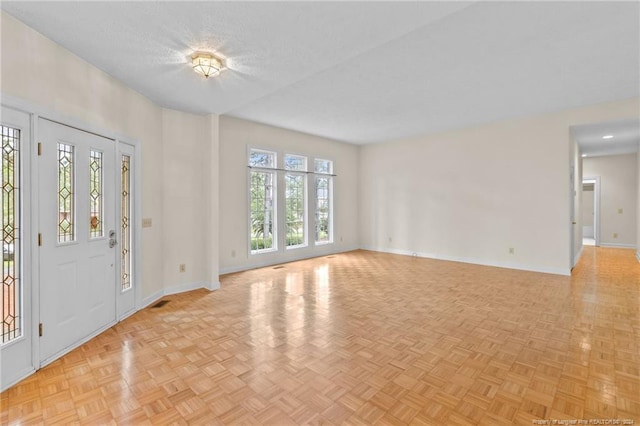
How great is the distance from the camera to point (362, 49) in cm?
267

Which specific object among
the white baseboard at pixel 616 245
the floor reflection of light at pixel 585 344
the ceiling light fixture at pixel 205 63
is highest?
the ceiling light fixture at pixel 205 63

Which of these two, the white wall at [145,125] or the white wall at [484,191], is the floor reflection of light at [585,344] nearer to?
the white wall at [484,191]

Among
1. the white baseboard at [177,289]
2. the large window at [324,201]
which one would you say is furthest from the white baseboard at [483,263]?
the white baseboard at [177,289]

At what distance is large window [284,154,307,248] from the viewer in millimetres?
6625

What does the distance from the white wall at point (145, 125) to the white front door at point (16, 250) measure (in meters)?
0.31

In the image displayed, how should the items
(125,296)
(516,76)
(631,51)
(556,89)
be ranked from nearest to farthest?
(631,51)
(125,296)
(516,76)
(556,89)

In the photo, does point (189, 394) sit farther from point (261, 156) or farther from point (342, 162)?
point (342, 162)

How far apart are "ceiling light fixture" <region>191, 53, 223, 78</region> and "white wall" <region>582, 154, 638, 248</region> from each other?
35.0 ft

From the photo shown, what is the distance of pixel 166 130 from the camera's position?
167 inches

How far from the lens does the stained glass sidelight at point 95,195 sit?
9.75ft

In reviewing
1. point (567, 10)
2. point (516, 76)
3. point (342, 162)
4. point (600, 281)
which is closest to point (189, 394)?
point (567, 10)

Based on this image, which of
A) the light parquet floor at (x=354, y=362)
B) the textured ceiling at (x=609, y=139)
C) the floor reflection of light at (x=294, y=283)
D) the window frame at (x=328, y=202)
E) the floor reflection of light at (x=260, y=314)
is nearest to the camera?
the light parquet floor at (x=354, y=362)

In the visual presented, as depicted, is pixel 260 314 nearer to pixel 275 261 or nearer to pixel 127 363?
pixel 127 363

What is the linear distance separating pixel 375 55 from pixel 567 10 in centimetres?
162
